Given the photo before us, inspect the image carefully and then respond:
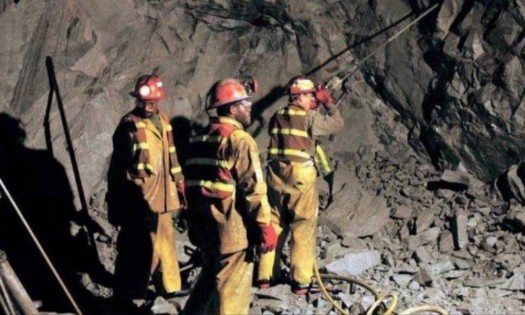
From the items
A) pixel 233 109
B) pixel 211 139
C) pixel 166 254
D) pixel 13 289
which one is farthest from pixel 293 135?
pixel 13 289

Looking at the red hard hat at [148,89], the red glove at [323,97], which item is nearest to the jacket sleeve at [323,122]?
the red glove at [323,97]

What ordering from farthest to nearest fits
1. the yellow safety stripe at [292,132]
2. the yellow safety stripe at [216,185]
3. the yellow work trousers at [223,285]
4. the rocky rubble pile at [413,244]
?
1. the yellow safety stripe at [292,132]
2. the rocky rubble pile at [413,244]
3. the yellow work trousers at [223,285]
4. the yellow safety stripe at [216,185]

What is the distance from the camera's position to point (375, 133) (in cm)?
935

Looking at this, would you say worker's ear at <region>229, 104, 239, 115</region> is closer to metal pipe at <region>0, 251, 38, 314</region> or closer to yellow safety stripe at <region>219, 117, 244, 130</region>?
yellow safety stripe at <region>219, 117, 244, 130</region>

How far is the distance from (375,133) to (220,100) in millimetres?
3955

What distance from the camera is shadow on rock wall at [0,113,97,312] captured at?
25.4ft

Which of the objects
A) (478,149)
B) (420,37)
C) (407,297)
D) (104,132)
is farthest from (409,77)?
(104,132)

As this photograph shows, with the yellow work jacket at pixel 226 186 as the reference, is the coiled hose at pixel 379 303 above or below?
below

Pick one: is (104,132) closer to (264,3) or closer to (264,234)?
(264,3)

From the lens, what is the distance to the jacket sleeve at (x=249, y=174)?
18.5ft

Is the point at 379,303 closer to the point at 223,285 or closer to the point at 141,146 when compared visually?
the point at 223,285

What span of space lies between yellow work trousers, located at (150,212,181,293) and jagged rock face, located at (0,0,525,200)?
2.01 metres

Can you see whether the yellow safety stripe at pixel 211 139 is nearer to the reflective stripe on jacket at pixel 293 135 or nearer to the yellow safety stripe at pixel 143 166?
the yellow safety stripe at pixel 143 166

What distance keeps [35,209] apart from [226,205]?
3334 millimetres
